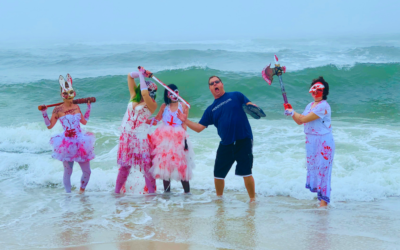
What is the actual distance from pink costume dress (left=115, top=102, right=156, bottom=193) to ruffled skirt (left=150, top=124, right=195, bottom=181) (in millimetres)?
125

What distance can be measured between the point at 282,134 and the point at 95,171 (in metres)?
4.46

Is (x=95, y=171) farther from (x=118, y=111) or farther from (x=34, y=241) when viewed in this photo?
(x=118, y=111)

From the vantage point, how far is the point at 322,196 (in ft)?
16.5

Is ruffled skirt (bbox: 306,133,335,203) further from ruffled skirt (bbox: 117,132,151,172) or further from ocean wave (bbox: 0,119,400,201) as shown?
ruffled skirt (bbox: 117,132,151,172)

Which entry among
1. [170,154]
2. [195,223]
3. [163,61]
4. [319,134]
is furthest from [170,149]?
[163,61]

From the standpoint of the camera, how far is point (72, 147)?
18.2ft

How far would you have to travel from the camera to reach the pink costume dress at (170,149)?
544 cm

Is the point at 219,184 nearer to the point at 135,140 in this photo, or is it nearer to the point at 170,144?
the point at 170,144

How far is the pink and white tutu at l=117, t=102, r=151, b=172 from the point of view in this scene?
5406mm

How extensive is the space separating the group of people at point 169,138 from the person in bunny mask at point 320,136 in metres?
0.01

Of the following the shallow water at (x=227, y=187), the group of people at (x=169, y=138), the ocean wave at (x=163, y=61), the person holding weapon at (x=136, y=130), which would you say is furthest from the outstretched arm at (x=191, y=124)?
the ocean wave at (x=163, y=61)

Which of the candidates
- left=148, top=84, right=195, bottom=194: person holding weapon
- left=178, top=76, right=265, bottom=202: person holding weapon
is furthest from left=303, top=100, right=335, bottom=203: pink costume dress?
left=148, top=84, right=195, bottom=194: person holding weapon

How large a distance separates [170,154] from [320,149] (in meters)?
1.94

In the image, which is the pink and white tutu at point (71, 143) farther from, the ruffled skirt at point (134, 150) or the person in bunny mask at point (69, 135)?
the ruffled skirt at point (134, 150)
